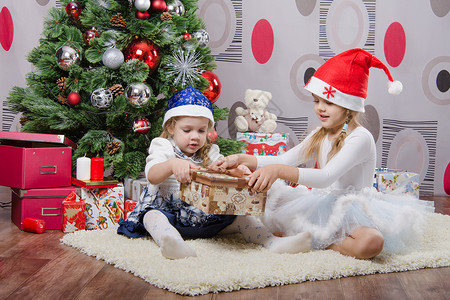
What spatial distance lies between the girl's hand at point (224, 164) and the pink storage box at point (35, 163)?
2.11ft

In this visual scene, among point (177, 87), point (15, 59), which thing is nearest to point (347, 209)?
point (177, 87)

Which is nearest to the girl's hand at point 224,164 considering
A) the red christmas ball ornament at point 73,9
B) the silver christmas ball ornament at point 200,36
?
the silver christmas ball ornament at point 200,36

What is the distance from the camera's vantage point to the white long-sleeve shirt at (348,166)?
1577 millimetres

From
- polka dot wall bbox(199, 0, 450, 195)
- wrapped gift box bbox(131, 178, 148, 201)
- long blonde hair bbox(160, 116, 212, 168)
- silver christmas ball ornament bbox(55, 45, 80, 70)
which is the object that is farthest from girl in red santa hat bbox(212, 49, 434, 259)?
polka dot wall bbox(199, 0, 450, 195)

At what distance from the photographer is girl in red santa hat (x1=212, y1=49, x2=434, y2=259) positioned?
1.53 meters

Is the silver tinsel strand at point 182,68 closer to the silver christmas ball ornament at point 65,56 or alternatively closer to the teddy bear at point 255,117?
the silver christmas ball ornament at point 65,56

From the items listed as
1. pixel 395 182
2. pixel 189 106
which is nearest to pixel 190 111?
pixel 189 106

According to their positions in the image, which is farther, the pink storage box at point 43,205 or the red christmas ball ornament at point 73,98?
the red christmas ball ornament at point 73,98

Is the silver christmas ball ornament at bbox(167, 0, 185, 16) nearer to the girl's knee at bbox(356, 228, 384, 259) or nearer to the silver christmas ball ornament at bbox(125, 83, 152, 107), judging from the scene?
the silver christmas ball ornament at bbox(125, 83, 152, 107)

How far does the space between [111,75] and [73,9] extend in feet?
1.09

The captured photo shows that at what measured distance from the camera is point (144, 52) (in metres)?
2.05

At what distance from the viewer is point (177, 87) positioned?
2.09m

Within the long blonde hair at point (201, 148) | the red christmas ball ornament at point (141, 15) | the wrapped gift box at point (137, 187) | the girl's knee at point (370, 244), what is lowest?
the girl's knee at point (370, 244)

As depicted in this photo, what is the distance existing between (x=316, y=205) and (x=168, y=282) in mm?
596
